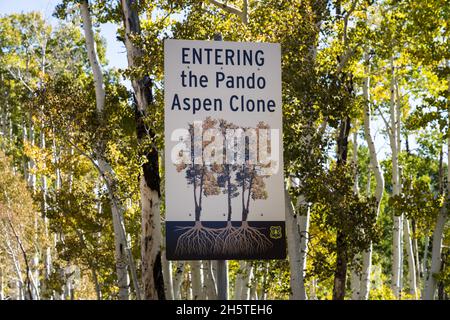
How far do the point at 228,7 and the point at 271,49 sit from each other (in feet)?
33.2

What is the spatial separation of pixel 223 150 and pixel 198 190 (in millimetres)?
415

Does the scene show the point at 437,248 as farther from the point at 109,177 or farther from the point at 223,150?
the point at 223,150

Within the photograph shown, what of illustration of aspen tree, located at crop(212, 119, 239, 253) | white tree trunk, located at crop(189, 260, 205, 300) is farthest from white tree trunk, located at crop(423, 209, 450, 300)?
illustration of aspen tree, located at crop(212, 119, 239, 253)

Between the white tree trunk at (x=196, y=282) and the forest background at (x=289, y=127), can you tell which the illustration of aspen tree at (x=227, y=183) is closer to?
the forest background at (x=289, y=127)

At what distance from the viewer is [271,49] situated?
7.16 metres

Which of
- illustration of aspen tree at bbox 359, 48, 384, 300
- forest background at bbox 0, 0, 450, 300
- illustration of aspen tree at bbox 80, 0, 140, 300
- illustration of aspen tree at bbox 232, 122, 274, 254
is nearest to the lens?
illustration of aspen tree at bbox 232, 122, 274, 254

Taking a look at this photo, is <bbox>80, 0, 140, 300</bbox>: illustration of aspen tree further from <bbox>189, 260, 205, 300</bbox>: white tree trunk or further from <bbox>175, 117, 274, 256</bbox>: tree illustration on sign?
<bbox>175, 117, 274, 256</bbox>: tree illustration on sign

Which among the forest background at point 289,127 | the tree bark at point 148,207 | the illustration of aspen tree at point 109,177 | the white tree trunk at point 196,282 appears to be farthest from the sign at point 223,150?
the white tree trunk at point 196,282

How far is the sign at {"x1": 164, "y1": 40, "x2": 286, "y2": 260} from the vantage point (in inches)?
272

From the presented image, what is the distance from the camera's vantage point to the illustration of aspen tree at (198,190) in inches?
275

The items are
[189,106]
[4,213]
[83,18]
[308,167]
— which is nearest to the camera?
[189,106]

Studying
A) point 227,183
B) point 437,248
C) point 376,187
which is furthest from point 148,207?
point 227,183
